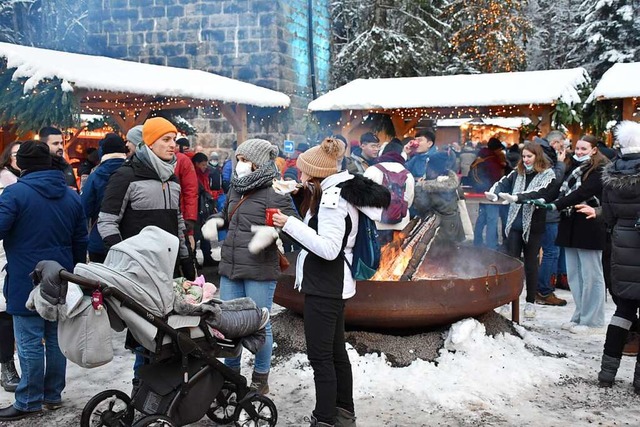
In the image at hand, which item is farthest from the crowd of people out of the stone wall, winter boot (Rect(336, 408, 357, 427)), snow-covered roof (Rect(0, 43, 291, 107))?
the stone wall

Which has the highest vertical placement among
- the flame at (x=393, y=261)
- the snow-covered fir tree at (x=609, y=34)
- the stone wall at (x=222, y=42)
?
the snow-covered fir tree at (x=609, y=34)

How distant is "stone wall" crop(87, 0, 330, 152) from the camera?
54.5ft

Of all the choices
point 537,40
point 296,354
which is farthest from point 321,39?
point 537,40

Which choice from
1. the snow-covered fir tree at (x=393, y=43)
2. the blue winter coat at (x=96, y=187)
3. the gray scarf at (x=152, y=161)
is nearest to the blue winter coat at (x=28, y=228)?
the gray scarf at (x=152, y=161)

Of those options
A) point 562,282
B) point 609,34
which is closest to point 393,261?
point 562,282

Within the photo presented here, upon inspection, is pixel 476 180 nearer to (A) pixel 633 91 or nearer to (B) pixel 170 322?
(A) pixel 633 91

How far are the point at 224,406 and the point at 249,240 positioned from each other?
1.15 meters

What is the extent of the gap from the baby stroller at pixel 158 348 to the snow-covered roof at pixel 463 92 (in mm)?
10728

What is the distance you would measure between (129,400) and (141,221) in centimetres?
140

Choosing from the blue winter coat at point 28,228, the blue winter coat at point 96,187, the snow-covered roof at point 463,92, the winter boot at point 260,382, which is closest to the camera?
the blue winter coat at point 28,228

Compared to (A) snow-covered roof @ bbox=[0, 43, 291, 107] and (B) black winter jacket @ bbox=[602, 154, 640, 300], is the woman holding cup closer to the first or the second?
(B) black winter jacket @ bbox=[602, 154, 640, 300]

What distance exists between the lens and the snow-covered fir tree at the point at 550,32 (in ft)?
123

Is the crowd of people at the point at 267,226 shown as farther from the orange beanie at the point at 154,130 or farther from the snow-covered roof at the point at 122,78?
the snow-covered roof at the point at 122,78

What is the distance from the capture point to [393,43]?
87.1 ft
